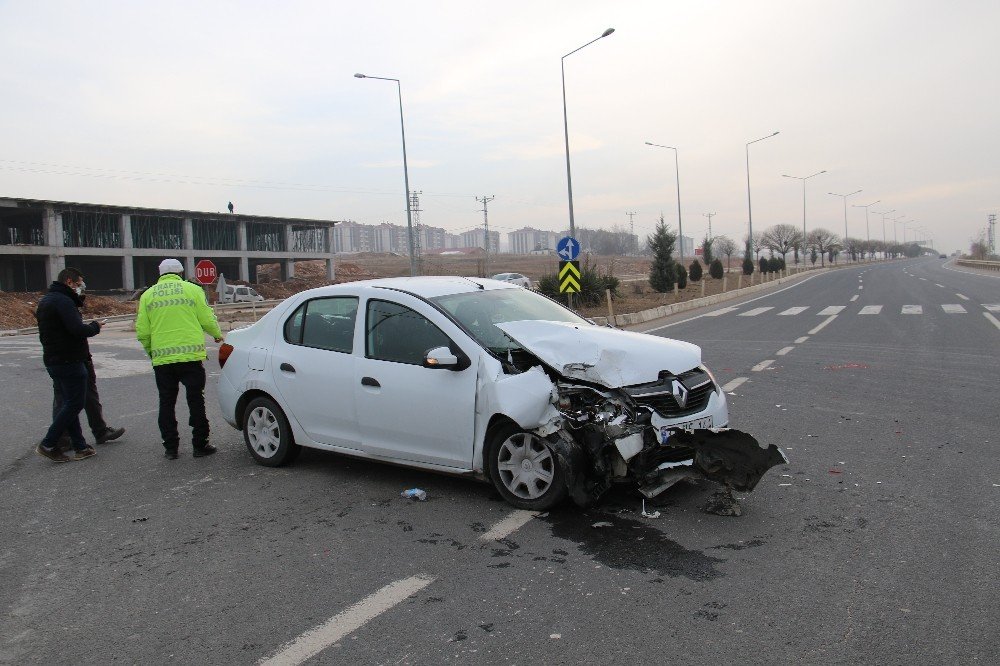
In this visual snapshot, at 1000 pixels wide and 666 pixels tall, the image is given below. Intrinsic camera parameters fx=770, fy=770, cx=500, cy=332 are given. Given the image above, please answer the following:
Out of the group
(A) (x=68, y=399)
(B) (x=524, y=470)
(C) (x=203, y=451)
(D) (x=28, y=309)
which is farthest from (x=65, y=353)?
(D) (x=28, y=309)

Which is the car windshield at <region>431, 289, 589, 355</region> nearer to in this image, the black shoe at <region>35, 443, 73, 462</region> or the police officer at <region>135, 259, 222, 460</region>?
the police officer at <region>135, 259, 222, 460</region>

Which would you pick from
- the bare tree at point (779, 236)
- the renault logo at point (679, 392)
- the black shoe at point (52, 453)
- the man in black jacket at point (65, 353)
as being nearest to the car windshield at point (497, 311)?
the renault logo at point (679, 392)

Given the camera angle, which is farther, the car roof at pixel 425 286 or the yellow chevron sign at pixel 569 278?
the yellow chevron sign at pixel 569 278

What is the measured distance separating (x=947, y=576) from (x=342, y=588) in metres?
3.04

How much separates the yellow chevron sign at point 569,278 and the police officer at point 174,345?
47.9 feet

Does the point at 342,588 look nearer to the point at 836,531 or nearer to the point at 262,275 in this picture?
the point at 836,531

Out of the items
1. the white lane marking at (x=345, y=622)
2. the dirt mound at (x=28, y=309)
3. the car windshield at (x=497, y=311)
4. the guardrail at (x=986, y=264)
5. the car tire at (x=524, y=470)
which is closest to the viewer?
the white lane marking at (x=345, y=622)

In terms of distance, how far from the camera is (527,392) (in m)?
4.95

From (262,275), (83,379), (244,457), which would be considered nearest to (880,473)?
(244,457)

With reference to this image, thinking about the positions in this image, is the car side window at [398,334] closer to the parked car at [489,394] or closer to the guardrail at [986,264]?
the parked car at [489,394]

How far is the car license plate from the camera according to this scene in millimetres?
4875

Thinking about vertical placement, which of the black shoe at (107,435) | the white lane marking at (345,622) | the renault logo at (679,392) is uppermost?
the renault logo at (679,392)

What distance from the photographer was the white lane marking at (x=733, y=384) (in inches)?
380

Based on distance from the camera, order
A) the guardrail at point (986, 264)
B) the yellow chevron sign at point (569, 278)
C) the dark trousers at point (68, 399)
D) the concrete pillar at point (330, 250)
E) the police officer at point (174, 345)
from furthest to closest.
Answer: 1. the concrete pillar at point (330, 250)
2. the guardrail at point (986, 264)
3. the yellow chevron sign at point (569, 278)
4. the dark trousers at point (68, 399)
5. the police officer at point (174, 345)
